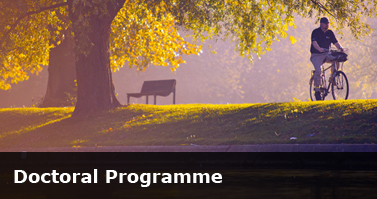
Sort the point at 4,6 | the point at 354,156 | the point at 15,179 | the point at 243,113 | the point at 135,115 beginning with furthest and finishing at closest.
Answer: the point at 4,6
the point at 135,115
the point at 243,113
the point at 354,156
the point at 15,179

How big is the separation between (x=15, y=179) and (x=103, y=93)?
8.53 m

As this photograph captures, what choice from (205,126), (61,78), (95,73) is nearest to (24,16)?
(95,73)

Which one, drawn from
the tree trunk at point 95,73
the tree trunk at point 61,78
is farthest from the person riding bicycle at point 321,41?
the tree trunk at point 61,78

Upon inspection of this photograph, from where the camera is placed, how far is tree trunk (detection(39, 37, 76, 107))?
2059 centimetres

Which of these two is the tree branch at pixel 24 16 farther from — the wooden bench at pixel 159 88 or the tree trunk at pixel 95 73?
the wooden bench at pixel 159 88

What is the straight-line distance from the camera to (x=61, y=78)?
2105cm

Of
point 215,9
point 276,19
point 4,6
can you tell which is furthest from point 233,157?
point 4,6

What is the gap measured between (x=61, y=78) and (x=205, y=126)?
10.6 metres

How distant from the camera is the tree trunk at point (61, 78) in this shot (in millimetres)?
20594

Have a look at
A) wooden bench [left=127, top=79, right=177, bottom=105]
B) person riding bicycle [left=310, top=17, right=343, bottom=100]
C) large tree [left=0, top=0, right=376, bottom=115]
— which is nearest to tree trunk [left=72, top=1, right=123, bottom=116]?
large tree [left=0, top=0, right=376, bottom=115]

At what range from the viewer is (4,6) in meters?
16.1

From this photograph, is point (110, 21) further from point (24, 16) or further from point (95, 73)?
point (24, 16)

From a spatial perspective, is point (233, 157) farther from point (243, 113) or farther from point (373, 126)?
point (243, 113)

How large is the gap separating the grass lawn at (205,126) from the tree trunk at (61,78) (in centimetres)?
431
